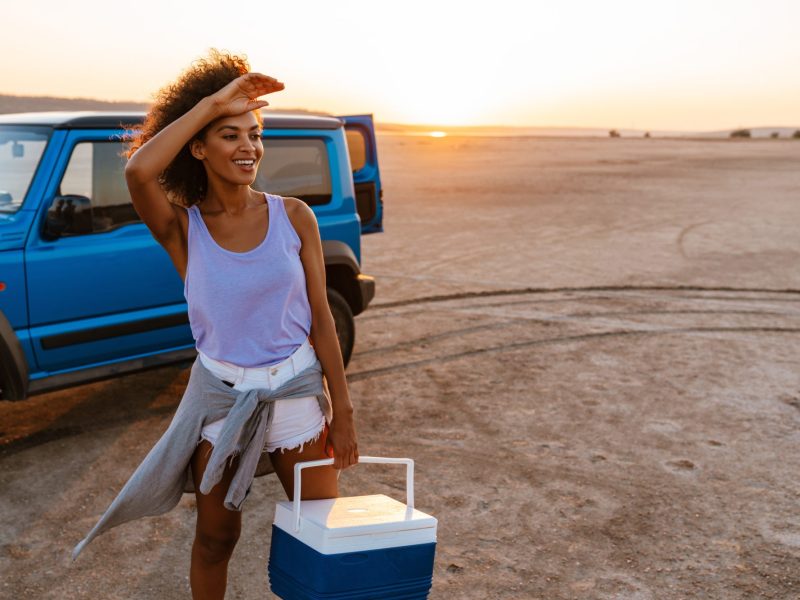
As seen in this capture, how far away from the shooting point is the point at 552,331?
8.24 metres

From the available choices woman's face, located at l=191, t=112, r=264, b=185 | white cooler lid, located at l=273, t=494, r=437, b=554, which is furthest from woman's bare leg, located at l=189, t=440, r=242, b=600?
woman's face, located at l=191, t=112, r=264, b=185

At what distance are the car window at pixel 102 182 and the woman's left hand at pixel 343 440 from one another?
10.4 feet

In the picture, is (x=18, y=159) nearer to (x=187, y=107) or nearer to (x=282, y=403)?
(x=187, y=107)

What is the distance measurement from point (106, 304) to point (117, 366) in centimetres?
40

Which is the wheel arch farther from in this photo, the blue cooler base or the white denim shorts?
the blue cooler base

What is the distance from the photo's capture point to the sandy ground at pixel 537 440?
13.1 ft

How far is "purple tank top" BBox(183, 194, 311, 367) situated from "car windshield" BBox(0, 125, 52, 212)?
3062 mm

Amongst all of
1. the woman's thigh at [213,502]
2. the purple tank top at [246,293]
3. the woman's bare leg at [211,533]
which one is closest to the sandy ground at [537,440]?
the woman's bare leg at [211,533]

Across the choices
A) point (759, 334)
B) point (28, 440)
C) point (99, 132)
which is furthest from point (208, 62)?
point (759, 334)

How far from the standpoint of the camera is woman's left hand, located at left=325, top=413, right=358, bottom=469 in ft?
8.95

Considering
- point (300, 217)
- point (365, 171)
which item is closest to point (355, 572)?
point (300, 217)

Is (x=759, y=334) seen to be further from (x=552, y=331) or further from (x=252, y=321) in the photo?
(x=252, y=321)

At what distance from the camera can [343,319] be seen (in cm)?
664

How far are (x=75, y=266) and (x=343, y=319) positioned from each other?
2.09 metres
